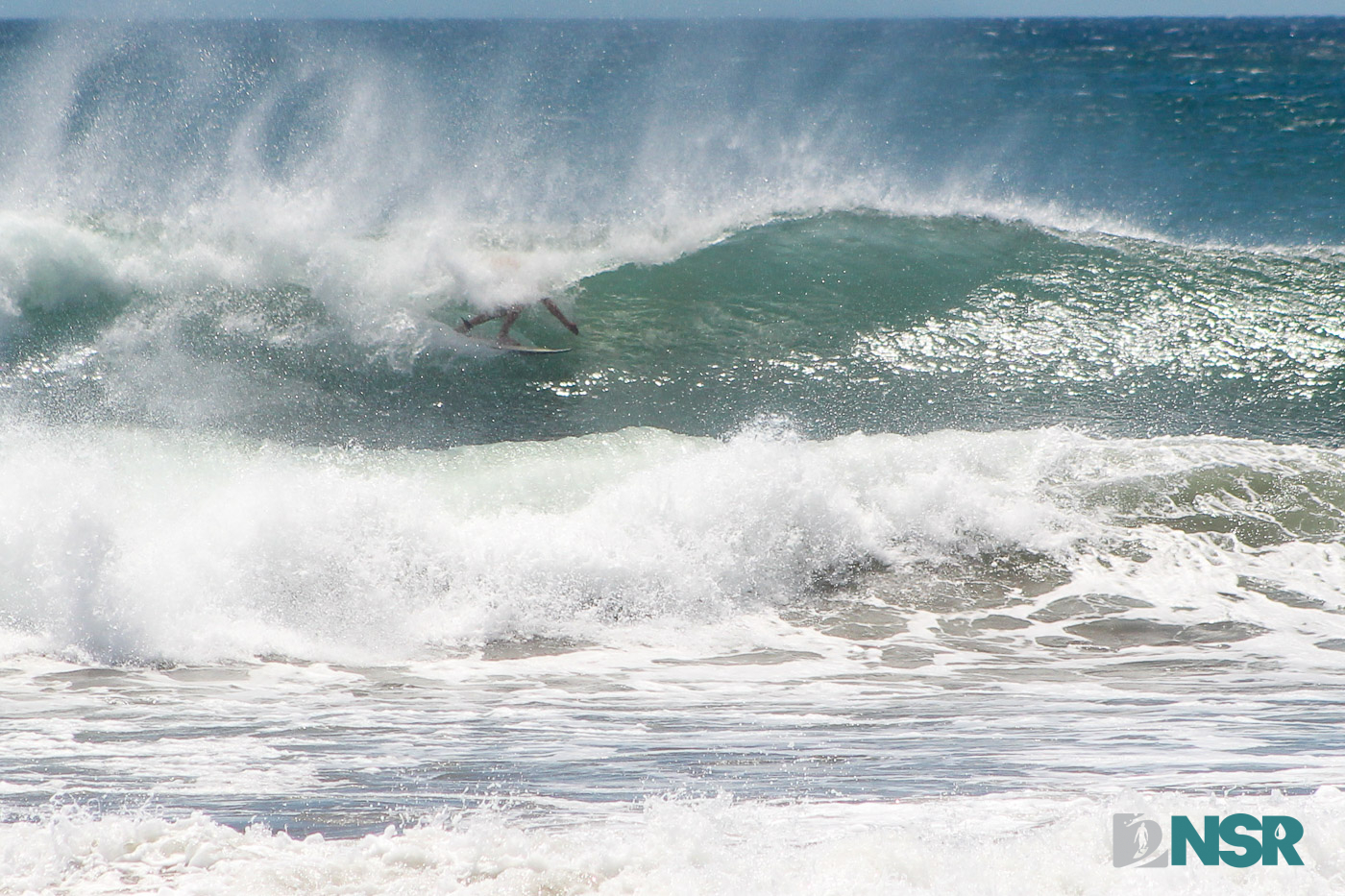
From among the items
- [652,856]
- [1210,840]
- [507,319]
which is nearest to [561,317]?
[507,319]

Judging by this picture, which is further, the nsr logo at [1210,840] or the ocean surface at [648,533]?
the ocean surface at [648,533]

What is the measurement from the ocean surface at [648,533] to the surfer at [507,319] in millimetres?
119

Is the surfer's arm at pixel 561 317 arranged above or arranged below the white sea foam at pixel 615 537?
above

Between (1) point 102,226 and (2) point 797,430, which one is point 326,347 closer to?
(1) point 102,226

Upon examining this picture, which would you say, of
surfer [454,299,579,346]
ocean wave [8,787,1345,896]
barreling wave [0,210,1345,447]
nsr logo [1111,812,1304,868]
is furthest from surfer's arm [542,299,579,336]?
nsr logo [1111,812,1304,868]

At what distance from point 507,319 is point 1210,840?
8251 mm

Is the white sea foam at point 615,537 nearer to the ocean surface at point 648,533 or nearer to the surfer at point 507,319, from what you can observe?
the ocean surface at point 648,533

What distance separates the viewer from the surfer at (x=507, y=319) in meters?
10.0

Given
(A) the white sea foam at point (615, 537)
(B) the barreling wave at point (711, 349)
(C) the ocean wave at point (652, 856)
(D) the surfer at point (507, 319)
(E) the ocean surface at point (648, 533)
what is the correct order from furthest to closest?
1. (D) the surfer at point (507, 319)
2. (B) the barreling wave at point (711, 349)
3. (A) the white sea foam at point (615, 537)
4. (E) the ocean surface at point (648, 533)
5. (C) the ocean wave at point (652, 856)

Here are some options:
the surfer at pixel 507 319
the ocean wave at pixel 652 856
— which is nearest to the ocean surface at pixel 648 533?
the ocean wave at pixel 652 856

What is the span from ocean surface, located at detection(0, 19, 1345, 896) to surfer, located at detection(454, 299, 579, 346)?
0.39 feet

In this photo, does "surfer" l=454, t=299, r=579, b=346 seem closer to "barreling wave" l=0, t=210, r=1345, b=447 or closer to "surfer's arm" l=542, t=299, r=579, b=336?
"surfer's arm" l=542, t=299, r=579, b=336

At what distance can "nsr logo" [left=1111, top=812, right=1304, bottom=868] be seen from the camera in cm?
267

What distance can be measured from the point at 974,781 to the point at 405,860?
175 centimetres
